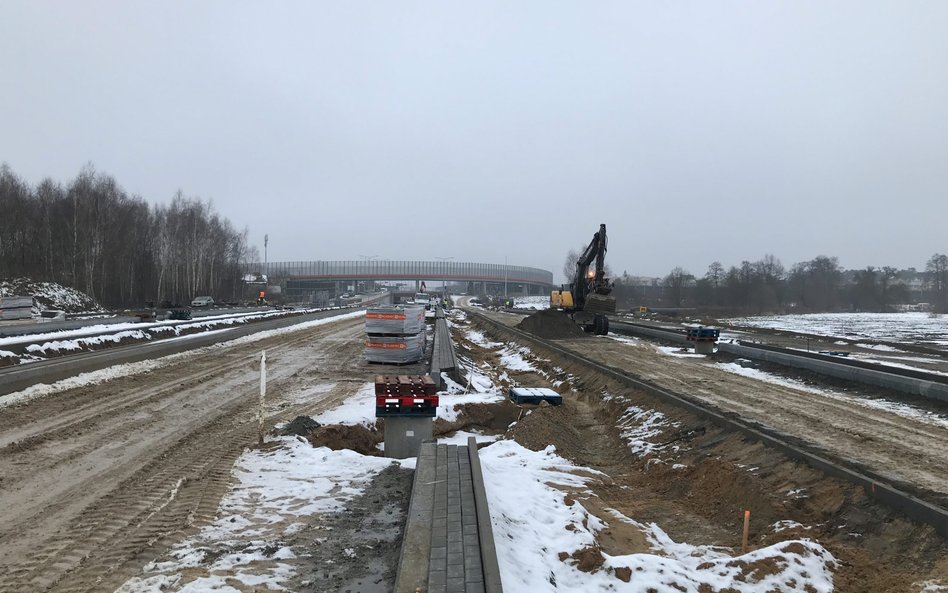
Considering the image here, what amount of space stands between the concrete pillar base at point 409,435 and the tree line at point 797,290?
91.3 metres

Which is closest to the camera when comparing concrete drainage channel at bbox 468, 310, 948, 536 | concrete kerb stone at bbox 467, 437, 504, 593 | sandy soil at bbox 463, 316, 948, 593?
concrete kerb stone at bbox 467, 437, 504, 593

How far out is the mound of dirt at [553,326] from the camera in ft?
107

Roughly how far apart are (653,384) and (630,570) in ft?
34.5

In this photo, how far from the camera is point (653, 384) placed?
14.8 metres

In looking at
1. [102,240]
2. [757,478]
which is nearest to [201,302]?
[102,240]

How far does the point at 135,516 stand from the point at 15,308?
128 ft

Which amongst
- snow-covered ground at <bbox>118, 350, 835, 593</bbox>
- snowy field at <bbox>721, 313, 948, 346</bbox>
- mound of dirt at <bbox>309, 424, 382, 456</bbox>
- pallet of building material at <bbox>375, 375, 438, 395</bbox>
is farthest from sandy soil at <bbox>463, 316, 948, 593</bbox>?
snowy field at <bbox>721, 313, 948, 346</bbox>

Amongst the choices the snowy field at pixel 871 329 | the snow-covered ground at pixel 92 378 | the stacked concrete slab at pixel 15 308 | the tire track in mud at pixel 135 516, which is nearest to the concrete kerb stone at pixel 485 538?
the tire track in mud at pixel 135 516

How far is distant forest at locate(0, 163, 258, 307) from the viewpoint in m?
56.0

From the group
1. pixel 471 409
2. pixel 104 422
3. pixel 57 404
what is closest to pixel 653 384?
pixel 471 409

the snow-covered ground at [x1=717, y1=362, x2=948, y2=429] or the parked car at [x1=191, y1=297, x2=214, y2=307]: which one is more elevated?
the parked car at [x1=191, y1=297, x2=214, y2=307]

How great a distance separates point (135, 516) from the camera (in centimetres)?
572

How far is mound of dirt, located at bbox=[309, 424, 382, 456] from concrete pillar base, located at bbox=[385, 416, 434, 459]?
2.31 ft

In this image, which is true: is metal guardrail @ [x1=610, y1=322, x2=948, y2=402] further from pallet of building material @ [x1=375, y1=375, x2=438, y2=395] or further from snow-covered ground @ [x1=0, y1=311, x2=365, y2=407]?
snow-covered ground @ [x1=0, y1=311, x2=365, y2=407]
